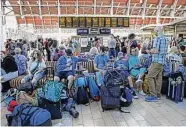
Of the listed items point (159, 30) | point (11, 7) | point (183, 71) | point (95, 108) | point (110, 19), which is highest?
point (11, 7)

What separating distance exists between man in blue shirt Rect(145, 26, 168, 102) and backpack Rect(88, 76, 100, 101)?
1021 mm

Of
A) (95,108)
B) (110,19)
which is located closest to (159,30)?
(95,108)

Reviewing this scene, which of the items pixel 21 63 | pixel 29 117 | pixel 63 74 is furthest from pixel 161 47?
pixel 21 63

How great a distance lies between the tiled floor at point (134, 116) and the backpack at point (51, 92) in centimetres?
36

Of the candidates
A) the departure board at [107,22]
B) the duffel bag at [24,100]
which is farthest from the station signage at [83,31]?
the duffel bag at [24,100]

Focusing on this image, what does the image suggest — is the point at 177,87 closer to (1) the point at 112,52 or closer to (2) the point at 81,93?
(2) the point at 81,93

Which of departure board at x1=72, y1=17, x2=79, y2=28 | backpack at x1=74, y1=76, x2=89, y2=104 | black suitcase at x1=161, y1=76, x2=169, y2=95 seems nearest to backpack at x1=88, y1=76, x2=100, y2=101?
backpack at x1=74, y1=76, x2=89, y2=104

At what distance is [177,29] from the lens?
9172 millimetres

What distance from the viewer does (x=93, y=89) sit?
16.4 feet

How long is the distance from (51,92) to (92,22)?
6466mm

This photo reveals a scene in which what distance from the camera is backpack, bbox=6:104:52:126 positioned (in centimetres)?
330

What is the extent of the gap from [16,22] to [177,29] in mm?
16124

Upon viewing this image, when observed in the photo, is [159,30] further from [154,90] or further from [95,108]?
[95,108]

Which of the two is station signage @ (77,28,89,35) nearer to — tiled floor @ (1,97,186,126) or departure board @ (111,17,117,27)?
departure board @ (111,17,117,27)
